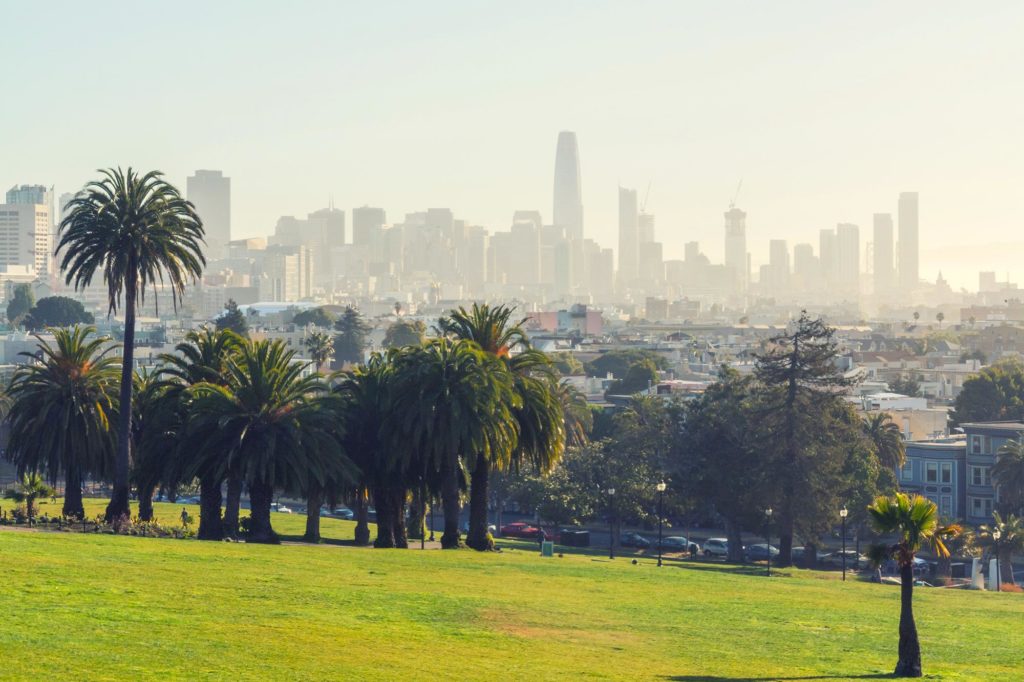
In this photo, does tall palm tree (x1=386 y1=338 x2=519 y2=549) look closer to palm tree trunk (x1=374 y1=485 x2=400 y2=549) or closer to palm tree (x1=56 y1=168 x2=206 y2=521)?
palm tree trunk (x1=374 y1=485 x2=400 y2=549)

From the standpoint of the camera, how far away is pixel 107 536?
5406cm

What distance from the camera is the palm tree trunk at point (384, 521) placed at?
67125 mm

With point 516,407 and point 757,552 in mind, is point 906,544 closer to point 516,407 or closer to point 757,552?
point 516,407

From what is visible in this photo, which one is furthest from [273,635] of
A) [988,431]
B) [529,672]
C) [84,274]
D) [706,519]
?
[988,431]

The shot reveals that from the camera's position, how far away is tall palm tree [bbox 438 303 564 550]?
219 ft

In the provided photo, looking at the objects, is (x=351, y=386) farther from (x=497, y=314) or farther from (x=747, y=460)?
(x=747, y=460)

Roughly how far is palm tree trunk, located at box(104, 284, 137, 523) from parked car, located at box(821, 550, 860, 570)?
41.8 m

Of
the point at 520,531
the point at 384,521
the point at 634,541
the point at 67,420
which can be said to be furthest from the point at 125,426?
the point at 634,541

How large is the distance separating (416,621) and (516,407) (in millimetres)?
25720

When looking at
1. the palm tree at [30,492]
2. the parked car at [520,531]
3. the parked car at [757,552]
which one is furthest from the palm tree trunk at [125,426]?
the parked car at [757,552]

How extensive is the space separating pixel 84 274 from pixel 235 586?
2540 centimetres

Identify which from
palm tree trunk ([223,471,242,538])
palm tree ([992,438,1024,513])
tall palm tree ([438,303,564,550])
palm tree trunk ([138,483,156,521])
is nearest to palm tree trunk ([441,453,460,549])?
tall palm tree ([438,303,564,550])

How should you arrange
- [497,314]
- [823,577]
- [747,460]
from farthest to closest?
[747,460] → [823,577] → [497,314]

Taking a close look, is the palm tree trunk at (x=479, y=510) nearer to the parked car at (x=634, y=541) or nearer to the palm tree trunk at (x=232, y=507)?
the palm tree trunk at (x=232, y=507)
